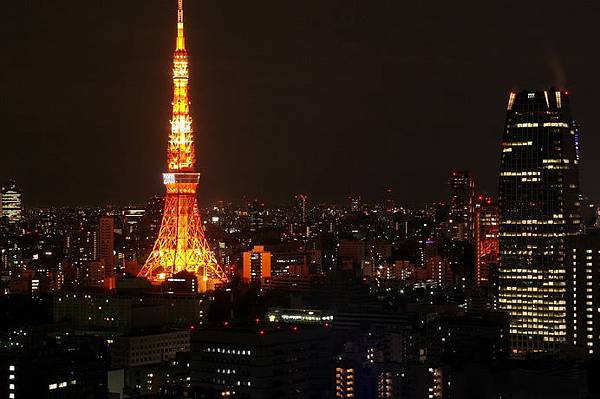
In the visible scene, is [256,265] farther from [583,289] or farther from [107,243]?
[583,289]

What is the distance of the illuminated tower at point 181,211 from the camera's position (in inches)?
1151

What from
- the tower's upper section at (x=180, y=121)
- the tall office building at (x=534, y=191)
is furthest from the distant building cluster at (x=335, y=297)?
the tower's upper section at (x=180, y=121)

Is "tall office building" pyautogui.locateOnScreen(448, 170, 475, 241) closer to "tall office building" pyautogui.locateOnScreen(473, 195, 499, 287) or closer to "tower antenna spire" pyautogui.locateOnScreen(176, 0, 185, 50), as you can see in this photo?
"tall office building" pyautogui.locateOnScreen(473, 195, 499, 287)

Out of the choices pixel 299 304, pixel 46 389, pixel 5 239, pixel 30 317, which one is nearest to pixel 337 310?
pixel 299 304

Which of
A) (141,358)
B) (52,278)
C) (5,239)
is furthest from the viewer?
(5,239)

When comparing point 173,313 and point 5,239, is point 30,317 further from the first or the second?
point 5,239

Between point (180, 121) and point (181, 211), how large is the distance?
76.9 inches

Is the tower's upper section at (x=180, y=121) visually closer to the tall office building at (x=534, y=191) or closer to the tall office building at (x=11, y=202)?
the tall office building at (x=534, y=191)

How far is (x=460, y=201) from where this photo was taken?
4019 cm

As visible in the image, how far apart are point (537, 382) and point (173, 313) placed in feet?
34.6

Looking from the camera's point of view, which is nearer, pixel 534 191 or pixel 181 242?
pixel 534 191

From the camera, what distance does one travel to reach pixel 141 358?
70.0 feet

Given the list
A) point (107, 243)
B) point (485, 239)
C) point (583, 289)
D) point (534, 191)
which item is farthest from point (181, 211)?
point (583, 289)

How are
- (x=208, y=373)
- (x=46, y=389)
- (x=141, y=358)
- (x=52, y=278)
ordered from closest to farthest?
(x=46, y=389) → (x=208, y=373) → (x=141, y=358) → (x=52, y=278)
